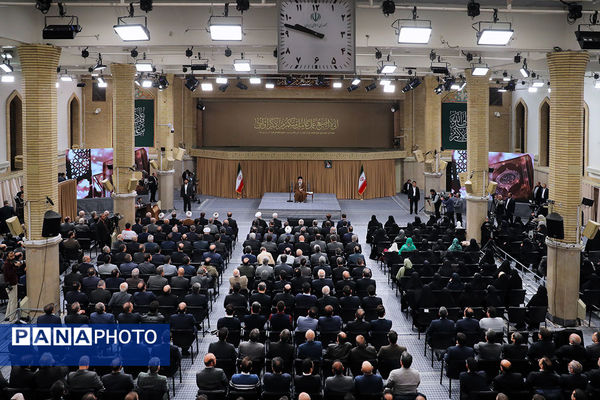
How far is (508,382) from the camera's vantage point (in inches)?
337

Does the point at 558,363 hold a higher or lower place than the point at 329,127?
lower

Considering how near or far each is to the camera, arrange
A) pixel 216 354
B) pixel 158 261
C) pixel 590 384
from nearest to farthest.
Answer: pixel 590 384 < pixel 216 354 < pixel 158 261

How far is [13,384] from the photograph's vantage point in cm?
852

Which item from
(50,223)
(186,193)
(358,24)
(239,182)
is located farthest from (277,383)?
(239,182)

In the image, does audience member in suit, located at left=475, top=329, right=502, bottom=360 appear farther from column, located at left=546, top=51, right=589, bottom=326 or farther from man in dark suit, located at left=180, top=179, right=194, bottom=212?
man in dark suit, located at left=180, top=179, right=194, bottom=212

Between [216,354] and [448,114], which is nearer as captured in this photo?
[216,354]

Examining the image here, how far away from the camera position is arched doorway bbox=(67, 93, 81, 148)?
31.5 metres

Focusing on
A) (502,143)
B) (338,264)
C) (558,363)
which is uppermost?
(502,143)

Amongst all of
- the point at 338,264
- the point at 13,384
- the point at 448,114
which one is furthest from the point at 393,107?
the point at 13,384

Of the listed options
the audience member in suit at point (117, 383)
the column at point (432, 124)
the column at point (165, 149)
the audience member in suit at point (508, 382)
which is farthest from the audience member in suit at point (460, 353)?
the column at point (165, 149)

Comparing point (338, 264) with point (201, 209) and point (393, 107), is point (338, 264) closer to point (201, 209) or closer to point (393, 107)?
point (201, 209)

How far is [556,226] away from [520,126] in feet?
Answer: 65.9

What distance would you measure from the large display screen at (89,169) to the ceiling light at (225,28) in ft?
56.0

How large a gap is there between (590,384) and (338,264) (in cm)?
665
